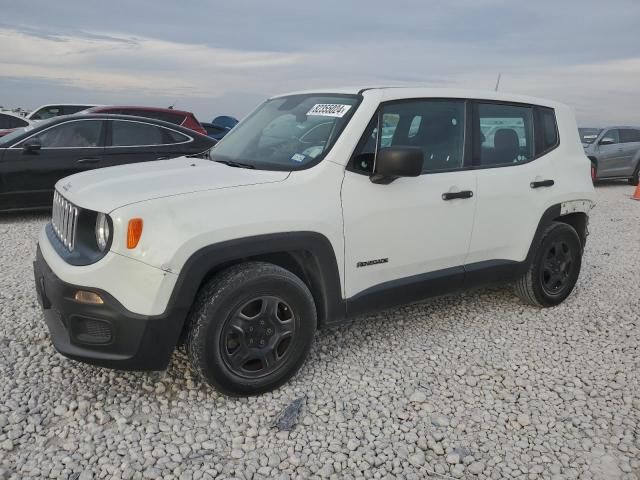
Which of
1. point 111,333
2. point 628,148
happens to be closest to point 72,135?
point 111,333

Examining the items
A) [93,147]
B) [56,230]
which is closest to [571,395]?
[56,230]

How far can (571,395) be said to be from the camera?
329 centimetres

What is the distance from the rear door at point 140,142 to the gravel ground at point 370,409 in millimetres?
3932

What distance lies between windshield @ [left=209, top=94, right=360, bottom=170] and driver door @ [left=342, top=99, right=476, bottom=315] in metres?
0.22

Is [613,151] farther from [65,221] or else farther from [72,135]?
[65,221]

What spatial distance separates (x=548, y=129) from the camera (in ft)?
14.8

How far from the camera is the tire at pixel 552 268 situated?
443 cm

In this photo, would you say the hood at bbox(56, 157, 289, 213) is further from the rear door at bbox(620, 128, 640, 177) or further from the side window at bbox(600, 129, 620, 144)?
the rear door at bbox(620, 128, 640, 177)

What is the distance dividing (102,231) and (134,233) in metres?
0.25

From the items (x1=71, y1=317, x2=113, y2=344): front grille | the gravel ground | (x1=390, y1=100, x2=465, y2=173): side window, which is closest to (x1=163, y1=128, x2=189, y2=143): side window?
the gravel ground

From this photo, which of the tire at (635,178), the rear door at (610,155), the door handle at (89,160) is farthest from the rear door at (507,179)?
the tire at (635,178)

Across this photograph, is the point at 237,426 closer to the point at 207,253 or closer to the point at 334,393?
the point at 334,393

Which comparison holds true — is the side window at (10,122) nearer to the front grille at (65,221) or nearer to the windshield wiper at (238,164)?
the front grille at (65,221)

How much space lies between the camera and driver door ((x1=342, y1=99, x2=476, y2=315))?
3.29m
